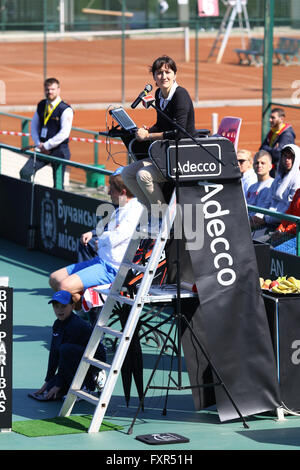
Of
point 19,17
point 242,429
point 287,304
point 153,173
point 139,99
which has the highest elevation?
point 19,17

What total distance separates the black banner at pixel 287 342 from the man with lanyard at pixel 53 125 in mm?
7793

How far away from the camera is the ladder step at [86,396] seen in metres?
8.17

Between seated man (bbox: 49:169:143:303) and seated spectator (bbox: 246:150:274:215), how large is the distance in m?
2.70

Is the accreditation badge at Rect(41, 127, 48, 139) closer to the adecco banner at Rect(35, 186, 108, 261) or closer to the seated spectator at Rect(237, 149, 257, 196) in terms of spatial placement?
the adecco banner at Rect(35, 186, 108, 261)

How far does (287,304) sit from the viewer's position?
8.49 metres

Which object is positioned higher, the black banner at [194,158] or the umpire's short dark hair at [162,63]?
the umpire's short dark hair at [162,63]

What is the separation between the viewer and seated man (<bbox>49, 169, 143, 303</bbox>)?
1010 cm

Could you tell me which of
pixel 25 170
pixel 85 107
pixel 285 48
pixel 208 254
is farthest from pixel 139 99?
pixel 285 48

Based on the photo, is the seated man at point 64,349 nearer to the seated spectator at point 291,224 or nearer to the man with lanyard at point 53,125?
the seated spectator at point 291,224

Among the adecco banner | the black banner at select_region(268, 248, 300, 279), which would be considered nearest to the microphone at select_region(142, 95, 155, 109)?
the black banner at select_region(268, 248, 300, 279)

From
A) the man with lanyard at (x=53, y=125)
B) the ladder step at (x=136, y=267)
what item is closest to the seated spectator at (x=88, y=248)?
the ladder step at (x=136, y=267)

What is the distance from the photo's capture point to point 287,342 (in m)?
8.48

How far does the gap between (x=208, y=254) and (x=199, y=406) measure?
3.89 feet
